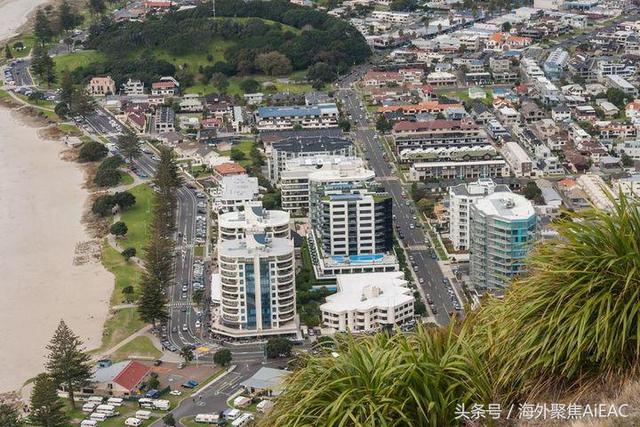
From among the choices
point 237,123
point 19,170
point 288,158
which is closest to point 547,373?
point 288,158

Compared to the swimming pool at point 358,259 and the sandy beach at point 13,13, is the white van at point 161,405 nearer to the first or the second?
the swimming pool at point 358,259

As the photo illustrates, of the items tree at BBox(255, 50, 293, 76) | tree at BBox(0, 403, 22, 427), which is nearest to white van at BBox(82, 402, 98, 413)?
tree at BBox(0, 403, 22, 427)

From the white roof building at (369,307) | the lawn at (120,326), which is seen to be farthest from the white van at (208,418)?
the white roof building at (369,307)

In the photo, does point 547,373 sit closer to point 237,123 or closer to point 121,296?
point 121,296

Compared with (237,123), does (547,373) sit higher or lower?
higher

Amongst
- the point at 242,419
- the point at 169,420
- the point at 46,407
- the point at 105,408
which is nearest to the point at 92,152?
the point at 105,408
